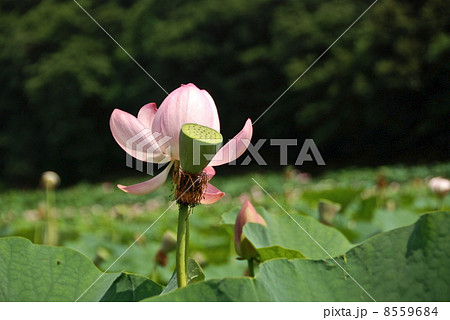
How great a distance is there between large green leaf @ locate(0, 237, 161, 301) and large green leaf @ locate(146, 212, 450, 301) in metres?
0.14

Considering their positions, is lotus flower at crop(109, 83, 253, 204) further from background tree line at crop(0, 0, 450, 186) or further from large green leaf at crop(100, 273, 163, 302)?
background tree line at crop(0, 0, 450, 186)

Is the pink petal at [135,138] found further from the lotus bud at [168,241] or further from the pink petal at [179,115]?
the lotus bud at [168,241]

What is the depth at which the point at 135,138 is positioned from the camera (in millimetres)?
504

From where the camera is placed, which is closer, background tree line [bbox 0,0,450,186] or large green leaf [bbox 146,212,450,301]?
large green leaf [bbox 146,212,450,301]

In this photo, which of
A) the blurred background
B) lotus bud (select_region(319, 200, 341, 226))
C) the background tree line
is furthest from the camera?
the background tree line

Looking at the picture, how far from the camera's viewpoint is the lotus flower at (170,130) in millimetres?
471

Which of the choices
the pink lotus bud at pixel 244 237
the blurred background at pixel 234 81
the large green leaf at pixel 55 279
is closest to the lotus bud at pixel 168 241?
the pink lotus bud at pixel 244 237

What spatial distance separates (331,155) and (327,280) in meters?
13.4

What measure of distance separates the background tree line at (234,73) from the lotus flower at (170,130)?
36.0ft

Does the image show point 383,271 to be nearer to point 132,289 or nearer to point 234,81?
point 132,289

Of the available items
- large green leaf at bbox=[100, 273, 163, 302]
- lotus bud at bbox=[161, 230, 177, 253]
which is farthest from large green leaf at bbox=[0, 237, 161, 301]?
lotus bud at bbox=[161, 230, 177, 253]

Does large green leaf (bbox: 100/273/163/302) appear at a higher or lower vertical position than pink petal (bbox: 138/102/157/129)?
lower

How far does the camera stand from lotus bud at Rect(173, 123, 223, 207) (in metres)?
0.41

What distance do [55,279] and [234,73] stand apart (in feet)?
50.4
